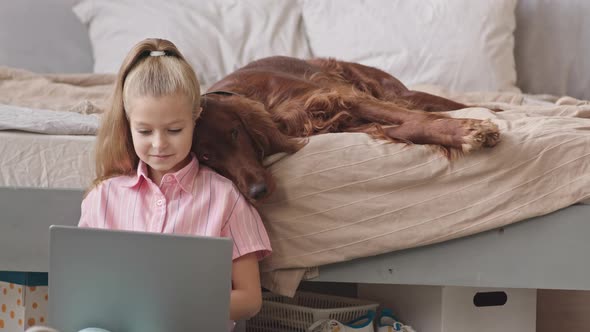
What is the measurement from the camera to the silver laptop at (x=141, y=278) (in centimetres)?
128

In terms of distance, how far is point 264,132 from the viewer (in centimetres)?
164

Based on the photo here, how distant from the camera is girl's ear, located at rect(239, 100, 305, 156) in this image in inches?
63.8

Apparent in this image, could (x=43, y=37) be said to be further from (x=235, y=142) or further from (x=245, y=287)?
(x=245, y=287)

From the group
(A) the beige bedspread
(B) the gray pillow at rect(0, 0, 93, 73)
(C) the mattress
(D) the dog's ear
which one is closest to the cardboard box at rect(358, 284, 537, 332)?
(A) the beige bedspread

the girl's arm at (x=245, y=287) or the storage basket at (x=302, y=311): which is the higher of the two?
the girl's arm at (x=245, y=287)

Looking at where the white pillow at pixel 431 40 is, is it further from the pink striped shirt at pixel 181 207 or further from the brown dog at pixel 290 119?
the pink striped shirt at pixel 181 207

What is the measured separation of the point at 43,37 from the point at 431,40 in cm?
125

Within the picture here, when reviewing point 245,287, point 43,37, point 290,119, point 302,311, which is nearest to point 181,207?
point 245,287

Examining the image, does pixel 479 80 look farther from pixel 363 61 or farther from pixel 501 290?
pixel 501 290

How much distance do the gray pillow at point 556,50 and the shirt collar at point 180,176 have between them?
5.39 ft

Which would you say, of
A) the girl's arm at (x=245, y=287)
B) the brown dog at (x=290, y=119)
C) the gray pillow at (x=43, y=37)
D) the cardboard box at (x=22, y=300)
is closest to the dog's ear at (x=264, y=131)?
the brown dog at (x=290, y=119)

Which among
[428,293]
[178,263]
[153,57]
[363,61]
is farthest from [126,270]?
[363,61]

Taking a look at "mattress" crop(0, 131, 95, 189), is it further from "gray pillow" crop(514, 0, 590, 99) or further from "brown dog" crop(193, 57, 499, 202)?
"gray pillow" crop(514, 0, 590, 99)

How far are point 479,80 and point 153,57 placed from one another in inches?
54.6
